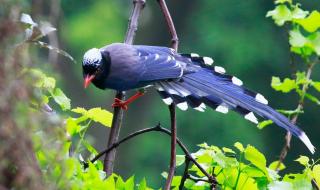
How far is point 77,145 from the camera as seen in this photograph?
5.17ft

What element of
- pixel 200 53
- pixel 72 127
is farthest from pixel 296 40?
pixel 200 53

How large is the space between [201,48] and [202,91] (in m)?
9.33

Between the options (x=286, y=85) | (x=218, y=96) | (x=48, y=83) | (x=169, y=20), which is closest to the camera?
(x=48, y=83)

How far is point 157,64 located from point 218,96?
45 centimetres

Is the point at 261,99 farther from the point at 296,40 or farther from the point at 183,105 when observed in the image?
the point at 296,40

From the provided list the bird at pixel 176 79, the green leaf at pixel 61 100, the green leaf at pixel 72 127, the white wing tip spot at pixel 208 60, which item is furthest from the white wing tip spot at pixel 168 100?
the green leaf at pixel 72 127

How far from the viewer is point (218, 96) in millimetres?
2184

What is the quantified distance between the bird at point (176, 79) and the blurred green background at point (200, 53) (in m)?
7.85

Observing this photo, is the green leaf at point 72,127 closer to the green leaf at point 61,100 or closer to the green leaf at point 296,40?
the green leaf at point 61,100

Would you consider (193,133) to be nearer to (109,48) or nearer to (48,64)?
(109,48)

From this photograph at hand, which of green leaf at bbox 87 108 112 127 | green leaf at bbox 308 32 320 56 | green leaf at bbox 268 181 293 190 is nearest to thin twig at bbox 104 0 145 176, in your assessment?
green leaf at bbox 87 108 112 127

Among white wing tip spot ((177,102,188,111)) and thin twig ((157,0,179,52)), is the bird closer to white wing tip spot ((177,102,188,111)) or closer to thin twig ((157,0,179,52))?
white wing tip spot ((177,102,188,111))

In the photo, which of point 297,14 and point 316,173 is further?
point 297,14

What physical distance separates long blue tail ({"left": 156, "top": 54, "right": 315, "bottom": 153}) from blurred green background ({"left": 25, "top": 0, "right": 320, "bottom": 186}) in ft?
26.6
